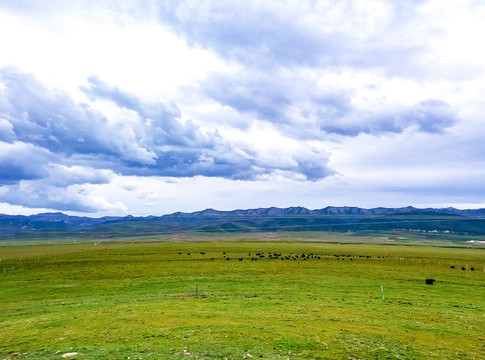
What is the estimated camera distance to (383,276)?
2165 inches

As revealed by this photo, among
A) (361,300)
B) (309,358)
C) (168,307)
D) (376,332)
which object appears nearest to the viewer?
(309,358)

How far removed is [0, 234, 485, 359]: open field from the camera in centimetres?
1933

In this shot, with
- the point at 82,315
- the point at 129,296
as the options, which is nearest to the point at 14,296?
the point at 129,296

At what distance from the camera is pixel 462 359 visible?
1820 centimetres

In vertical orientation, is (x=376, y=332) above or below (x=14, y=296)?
above

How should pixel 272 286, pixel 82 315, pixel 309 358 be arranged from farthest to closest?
1. pixel 272 286
2. pixel 82 315
3. pixel 309 358

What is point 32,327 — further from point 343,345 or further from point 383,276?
point 383,276

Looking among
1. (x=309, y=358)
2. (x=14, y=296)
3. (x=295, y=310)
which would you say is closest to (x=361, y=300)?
(x=295, y=310)

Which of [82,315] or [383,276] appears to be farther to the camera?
[383,276]

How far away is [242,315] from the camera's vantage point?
27500mm

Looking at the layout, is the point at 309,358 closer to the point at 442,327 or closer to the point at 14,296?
the point at 442,327

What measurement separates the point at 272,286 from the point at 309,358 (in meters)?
28.0

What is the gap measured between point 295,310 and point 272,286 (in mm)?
15463

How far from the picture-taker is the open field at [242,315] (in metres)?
19.3
